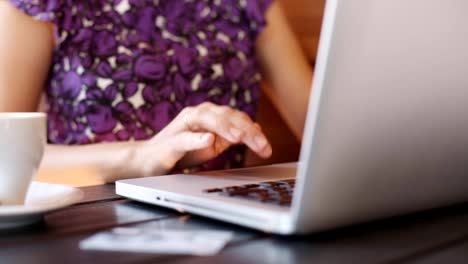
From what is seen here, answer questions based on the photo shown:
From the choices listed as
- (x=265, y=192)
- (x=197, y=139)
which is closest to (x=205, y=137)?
(x=197, y=139)

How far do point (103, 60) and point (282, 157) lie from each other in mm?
705

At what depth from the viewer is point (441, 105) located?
0.57 meters

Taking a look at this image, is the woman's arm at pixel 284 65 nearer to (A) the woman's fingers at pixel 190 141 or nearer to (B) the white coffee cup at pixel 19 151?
(A) the woman's fingers at pixel 190 141

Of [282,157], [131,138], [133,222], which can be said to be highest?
[133,222]

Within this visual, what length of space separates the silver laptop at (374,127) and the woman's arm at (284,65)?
0.93 m

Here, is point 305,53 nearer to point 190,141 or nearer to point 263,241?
point 190,141

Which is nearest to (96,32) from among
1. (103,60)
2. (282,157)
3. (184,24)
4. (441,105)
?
(103,60)

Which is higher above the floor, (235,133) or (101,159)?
(235,133)

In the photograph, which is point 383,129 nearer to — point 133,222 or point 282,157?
point 133,222

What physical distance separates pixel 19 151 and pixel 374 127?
1.09ft

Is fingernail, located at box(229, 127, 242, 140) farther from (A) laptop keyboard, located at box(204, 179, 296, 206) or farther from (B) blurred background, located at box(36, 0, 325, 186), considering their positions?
(B) blurred background, located at box(36, 0, 325, 186)

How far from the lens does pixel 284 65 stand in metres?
1.56

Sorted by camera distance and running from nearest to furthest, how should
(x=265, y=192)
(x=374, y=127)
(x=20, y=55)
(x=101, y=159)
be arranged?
1. (x=374, y=127)
2. (x=265, y=192)
3. (x=101, y=159)
4. (x=20, y=55)

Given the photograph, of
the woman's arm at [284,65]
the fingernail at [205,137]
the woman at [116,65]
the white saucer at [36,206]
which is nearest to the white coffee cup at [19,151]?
the white saucer at [36,206]
